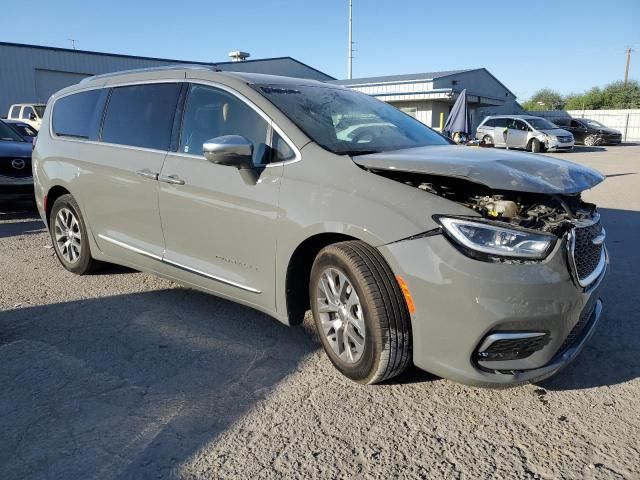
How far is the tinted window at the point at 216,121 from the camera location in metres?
3.40

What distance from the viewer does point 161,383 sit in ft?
9.98

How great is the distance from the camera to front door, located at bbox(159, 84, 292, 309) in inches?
129

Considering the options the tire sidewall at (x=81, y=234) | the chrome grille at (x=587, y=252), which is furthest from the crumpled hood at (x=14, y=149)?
the chrome grille at (x=587, y=252)

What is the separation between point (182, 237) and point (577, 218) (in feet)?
8.33

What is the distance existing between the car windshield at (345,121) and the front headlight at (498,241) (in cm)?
99

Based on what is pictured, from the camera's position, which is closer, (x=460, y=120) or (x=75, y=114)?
(x=75, y=114)

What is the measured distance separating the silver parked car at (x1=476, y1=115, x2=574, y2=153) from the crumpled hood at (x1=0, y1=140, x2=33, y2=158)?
19.2 meters

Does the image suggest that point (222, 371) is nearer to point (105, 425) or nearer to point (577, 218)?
point (105, 425)

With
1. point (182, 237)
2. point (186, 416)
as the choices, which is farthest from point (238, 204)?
point (186, 416)

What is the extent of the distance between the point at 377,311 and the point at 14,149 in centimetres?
767

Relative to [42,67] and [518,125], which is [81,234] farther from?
[42,67]

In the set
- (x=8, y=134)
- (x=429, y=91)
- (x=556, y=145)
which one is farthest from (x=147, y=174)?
(x=429, y=91)

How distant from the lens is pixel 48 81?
94.5ft

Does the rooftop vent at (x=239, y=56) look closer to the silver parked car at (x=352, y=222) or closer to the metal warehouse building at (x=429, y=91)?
the metal warehouse building at (x=429, y=91)
